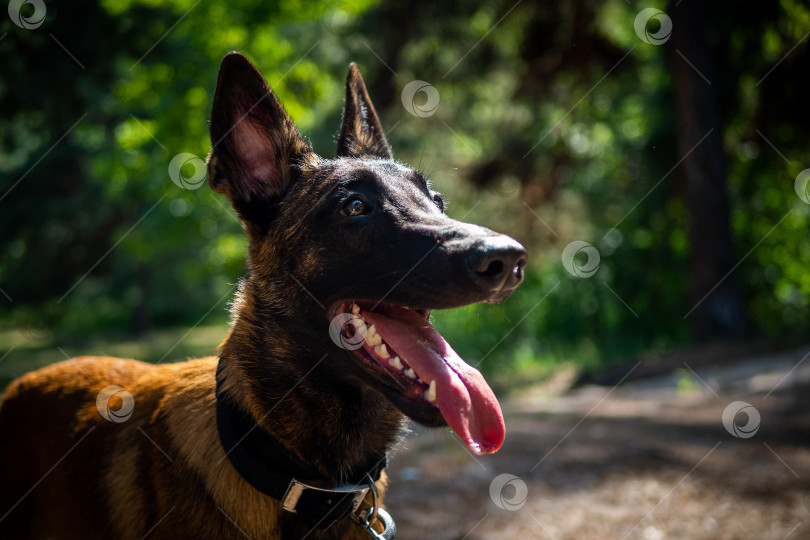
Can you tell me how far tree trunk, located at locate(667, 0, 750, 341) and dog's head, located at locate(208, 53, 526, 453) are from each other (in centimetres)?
809

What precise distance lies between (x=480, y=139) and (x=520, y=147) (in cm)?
195

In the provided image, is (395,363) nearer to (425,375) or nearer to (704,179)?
(425,375)

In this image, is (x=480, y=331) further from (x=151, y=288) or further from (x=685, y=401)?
(x=151, y=288)

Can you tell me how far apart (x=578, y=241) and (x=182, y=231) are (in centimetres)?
874

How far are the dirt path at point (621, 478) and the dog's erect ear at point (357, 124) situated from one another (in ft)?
7.62

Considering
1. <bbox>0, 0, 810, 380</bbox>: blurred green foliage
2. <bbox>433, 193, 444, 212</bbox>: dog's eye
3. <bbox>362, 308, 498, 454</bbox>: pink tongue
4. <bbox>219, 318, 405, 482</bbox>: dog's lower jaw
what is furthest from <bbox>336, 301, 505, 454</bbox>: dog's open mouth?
<bbox>0, 0, 810, 380</bbox>: blurred green foliage

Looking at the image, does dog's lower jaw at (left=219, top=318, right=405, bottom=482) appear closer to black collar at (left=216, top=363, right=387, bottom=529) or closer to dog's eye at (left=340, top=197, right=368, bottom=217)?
black collar at (left=216, top=363, right=387, bottom=529)

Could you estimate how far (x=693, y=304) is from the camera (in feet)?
33.2

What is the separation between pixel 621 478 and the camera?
15.1 ft

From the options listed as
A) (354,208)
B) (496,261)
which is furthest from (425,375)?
(354,208)

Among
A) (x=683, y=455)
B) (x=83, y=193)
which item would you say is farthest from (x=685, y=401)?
(x=83, y=193)

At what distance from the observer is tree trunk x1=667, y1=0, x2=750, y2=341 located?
30.7ft

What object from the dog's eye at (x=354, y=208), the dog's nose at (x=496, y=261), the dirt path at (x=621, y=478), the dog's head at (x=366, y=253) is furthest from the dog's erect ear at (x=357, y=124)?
the dirt path at (x=621, y=478)

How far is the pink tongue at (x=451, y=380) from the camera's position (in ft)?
6.82
